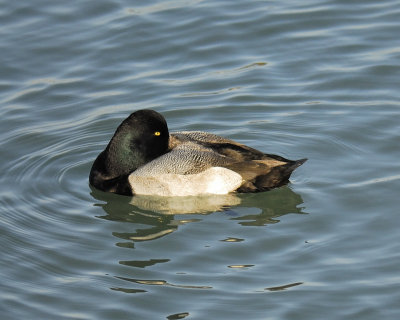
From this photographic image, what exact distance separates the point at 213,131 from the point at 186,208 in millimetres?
1911

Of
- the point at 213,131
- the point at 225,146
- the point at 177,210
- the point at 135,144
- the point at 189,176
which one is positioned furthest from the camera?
the point at 213,131

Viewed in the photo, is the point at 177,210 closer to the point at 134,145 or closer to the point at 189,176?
the point at 189,176

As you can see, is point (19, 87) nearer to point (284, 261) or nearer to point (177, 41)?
point (177, 41)

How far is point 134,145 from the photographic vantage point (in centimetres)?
1068

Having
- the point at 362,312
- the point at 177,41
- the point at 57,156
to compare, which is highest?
the point at 177,41

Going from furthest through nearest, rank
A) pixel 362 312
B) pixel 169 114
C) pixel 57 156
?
1. pixel 169 114
2. pixel 57 156
3. pixel 362 312

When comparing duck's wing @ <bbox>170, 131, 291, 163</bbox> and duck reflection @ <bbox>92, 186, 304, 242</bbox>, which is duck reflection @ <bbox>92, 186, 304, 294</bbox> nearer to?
duck reflection @ <bbox>92, 186, 304, 242</bbox>

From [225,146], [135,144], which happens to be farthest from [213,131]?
[135,144]

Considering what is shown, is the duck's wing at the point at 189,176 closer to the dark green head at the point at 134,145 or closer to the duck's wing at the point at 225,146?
the duck's wing at the point at 225,146

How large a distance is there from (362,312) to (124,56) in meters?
6.87

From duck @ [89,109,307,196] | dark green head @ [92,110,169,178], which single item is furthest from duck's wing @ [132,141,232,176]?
dark green head @ [92,110,169,178]

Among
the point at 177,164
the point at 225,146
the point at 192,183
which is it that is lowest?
the point at 192,183

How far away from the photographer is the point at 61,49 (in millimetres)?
13938

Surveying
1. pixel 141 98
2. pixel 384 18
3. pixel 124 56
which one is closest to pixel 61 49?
pixel 124 56
